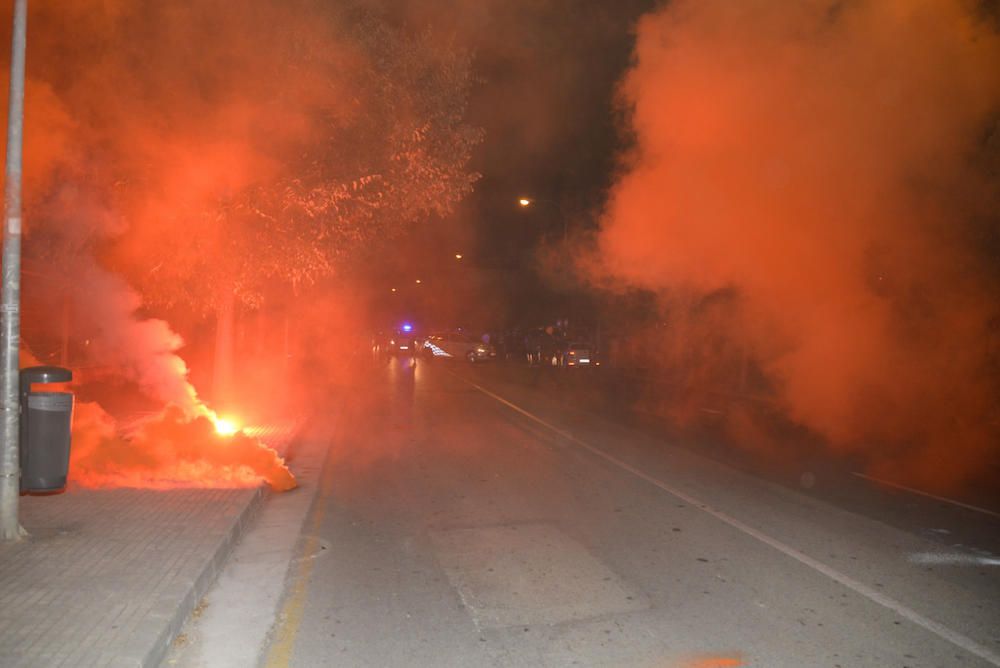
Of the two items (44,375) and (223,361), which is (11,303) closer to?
(44,375)

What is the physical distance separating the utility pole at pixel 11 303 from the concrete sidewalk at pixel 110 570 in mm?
322

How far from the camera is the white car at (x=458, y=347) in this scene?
38469 mm

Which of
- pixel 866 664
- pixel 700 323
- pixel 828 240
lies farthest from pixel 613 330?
pixel 866 664

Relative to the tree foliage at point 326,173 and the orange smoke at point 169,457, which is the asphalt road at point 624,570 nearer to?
the orange smoke at point 169,457

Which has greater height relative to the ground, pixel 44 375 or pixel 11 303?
pixel 11 303

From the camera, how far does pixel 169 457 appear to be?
737 cm

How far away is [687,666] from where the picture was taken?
365 centimetres

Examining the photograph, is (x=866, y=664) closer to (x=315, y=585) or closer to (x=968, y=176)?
(x=315, y=585)

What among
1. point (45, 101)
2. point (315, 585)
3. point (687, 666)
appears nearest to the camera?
point (687, 666)

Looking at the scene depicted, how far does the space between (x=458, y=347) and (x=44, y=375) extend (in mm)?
34296

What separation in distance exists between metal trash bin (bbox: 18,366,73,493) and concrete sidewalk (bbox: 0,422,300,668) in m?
0.34

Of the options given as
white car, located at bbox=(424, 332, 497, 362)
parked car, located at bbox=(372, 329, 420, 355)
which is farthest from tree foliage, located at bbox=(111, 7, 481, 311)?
parked car, located at bbox=(372, 329, 420, 355)

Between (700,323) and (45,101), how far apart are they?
20.2m

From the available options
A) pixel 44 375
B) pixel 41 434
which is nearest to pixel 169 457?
pixel 41 434
